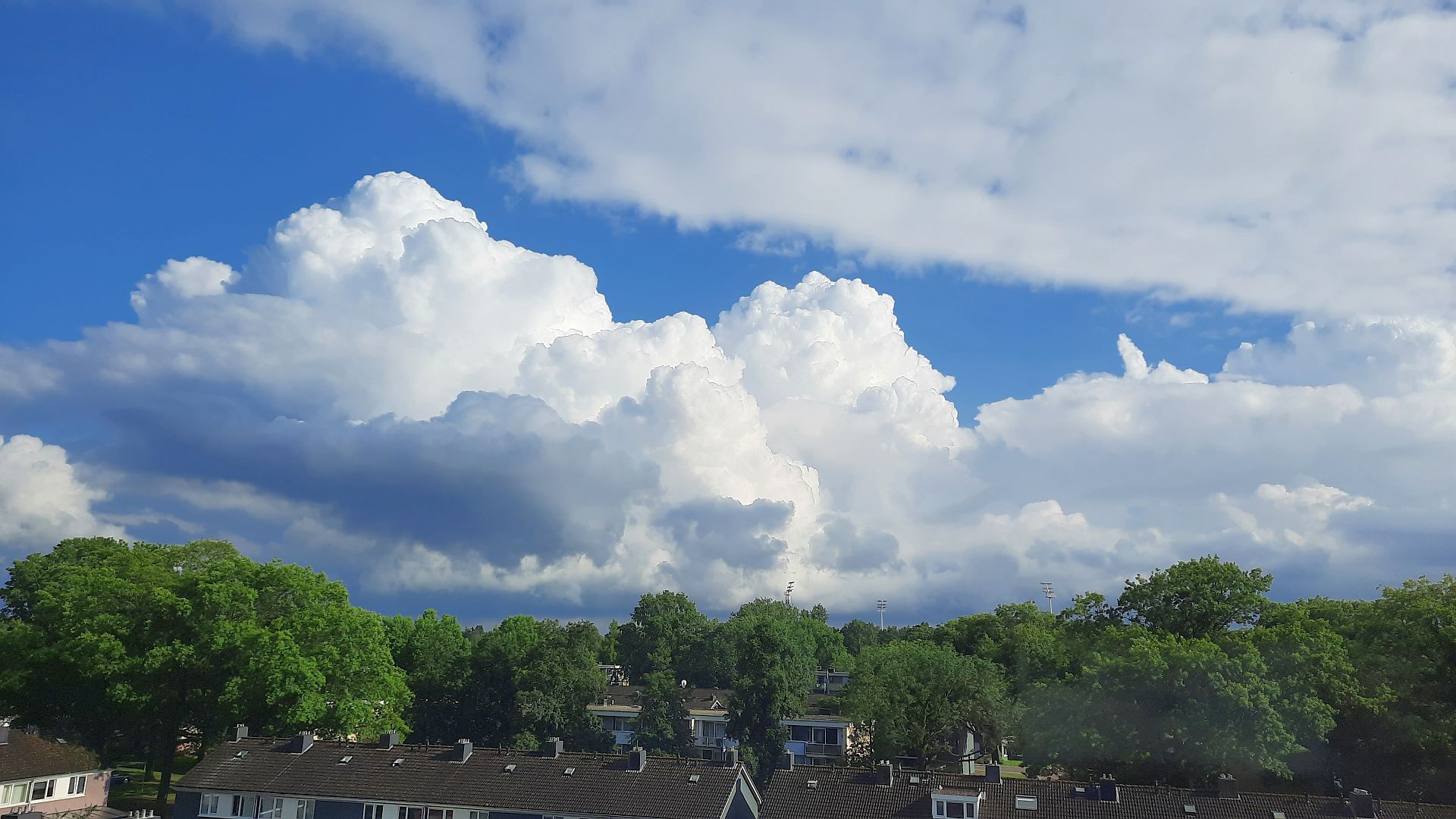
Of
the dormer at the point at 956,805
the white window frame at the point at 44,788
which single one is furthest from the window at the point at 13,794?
the dormer at the point at 956,805

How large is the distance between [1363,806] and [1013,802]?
1490cm

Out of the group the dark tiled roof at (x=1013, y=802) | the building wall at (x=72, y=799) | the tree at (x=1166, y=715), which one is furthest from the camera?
the building wall at (x=72, y=799)

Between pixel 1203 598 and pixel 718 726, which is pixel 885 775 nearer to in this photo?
pixel 1203 598

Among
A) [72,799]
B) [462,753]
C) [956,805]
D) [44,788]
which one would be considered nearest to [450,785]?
[462,753]

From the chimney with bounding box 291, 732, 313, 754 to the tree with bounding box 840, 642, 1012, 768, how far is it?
3732 cm

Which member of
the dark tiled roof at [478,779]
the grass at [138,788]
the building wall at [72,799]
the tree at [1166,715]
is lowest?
the grass at [138,788]

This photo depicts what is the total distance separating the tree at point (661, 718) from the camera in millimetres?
82250

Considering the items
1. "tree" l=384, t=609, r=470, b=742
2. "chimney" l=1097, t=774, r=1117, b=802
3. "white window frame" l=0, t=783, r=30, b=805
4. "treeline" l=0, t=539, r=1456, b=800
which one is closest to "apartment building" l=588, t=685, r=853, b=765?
"treeline" l=0, t=539, r=1456, b=800

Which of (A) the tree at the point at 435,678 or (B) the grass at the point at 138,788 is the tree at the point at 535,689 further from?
(B) the grass at the point at 138,788

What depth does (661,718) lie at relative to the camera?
82438 mm

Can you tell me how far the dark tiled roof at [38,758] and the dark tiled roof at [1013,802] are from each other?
125 ft

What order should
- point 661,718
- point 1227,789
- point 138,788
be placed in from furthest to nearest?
1. point 661,718
2. point 138,788
3. point 1227,789

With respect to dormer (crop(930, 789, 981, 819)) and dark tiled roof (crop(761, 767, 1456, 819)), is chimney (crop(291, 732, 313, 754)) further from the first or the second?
dormer (crop(930, 789, 981, 819))

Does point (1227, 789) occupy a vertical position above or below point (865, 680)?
below
